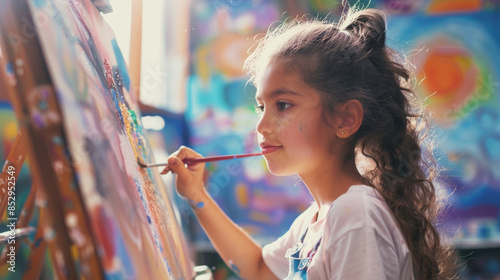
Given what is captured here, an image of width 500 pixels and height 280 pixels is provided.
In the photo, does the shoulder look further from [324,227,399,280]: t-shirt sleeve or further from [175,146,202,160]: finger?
[175,146,202,160]: finger

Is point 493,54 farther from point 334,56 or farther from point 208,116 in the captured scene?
point 334,56

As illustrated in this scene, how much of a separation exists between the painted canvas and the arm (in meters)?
0.12

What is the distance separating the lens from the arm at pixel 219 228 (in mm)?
910

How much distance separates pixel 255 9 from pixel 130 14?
0.87m

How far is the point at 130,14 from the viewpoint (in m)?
1.38

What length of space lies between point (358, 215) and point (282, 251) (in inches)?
14.5

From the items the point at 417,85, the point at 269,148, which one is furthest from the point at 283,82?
the point at 417,85

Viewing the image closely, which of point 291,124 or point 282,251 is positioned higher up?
point 291,124

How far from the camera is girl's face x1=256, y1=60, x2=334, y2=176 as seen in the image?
30.6 inches

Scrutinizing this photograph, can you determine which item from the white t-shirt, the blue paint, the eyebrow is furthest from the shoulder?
the blue paint

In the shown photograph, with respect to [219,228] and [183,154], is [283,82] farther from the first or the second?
[219,228]

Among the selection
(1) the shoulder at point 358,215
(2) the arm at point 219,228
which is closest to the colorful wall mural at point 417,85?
(2) the arm at point 219,228

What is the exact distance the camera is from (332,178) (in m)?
0.81

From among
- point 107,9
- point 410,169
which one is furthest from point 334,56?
point 107,9
